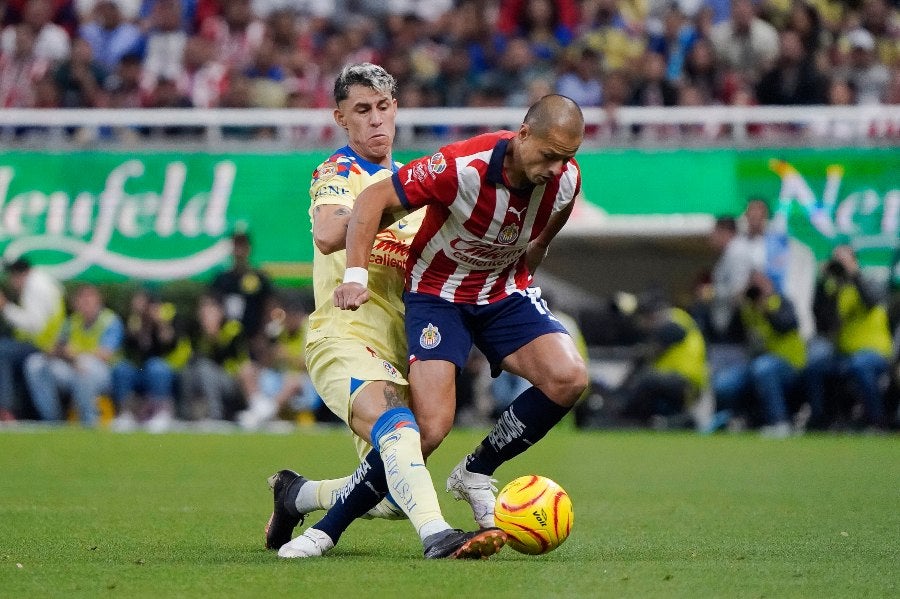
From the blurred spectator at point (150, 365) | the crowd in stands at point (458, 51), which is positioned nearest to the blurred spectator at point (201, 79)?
the crowd in stands at point (458, 51)

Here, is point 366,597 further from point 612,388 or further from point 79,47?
point 79,47

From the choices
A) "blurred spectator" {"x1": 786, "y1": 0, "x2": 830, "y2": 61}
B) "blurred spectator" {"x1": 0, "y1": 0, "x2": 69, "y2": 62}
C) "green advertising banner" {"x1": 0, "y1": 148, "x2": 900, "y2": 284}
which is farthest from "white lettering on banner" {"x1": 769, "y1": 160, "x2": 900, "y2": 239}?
"blurred spectator" {"x1": 0, "y1": 0, "x2": 69, "y2": 62}

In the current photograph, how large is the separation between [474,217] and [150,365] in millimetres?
11656

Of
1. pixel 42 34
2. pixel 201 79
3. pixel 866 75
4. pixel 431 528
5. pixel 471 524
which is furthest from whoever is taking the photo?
pixel 42 34

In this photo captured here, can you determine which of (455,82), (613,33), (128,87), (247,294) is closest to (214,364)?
(247,294)

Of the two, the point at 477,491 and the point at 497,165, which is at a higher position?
the point at 497,165

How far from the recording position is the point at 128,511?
893cm

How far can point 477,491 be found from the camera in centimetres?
727

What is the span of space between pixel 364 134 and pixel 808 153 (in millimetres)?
11397

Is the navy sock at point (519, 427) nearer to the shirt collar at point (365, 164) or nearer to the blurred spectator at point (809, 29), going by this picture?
the shirt collar at point (365, 164)

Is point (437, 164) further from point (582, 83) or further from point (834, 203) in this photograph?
point (582, 83)

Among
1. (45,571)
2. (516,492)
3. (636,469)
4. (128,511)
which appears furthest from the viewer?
(636,469)

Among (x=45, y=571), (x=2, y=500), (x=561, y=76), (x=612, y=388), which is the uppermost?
(x=561, y=76)

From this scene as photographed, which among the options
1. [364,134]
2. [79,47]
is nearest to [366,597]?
[364,134]
